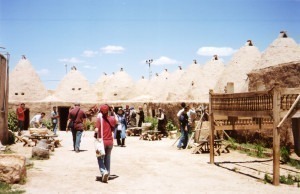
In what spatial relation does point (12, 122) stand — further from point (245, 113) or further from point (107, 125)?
point (245, 113)

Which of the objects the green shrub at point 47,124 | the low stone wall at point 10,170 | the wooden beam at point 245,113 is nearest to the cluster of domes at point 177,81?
the green shrub at point 47,124

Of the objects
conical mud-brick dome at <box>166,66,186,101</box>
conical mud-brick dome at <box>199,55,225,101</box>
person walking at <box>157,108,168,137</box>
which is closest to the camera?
person walking at <box>157,108,168,137</box>

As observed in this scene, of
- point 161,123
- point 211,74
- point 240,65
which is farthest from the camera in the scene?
point 211,74

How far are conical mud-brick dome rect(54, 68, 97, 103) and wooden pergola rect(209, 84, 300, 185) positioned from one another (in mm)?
24088

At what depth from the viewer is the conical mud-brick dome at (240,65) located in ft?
71.4

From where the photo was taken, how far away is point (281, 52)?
621 inches

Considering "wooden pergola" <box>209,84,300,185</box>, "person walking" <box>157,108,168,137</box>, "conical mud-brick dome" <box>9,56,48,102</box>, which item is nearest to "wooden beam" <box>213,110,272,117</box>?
"wooden pergola" <box>209,84,300,185</box>

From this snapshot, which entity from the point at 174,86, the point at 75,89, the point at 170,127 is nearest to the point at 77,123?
the point at 170,127

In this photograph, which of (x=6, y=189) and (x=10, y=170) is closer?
(x=6, y=189)

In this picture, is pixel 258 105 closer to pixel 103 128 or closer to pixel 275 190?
pixel 275 190

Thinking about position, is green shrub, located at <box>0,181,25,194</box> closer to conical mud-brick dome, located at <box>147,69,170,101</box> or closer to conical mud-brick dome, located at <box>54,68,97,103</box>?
conical mud-brick dome, located at <box>54,68,97,103</box>

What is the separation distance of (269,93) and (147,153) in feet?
17.9

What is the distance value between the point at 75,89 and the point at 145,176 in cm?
2737

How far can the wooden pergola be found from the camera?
730cm
